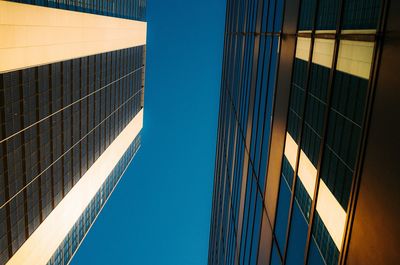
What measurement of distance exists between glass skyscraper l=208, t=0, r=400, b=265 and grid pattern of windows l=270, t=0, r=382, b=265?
21 millimetres

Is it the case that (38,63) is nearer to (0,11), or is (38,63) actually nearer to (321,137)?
(0,11)

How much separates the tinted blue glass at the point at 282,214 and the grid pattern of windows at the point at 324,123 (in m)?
0.03

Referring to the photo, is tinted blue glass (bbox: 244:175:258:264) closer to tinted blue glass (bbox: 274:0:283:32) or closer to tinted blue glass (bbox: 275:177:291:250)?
tinted blue glass (bbox: 275:177:291:250)

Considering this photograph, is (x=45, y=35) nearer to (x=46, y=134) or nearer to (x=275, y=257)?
(x=46, y=134)

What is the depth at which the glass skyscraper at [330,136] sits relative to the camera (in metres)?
6.50

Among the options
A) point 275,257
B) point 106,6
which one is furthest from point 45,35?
point 275,257

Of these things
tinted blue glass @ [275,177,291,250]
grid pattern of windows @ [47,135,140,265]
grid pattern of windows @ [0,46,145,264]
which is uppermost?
tinted blue glass @ [275,177,291,250]

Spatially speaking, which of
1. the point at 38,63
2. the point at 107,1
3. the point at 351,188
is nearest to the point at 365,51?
the point at 351,188

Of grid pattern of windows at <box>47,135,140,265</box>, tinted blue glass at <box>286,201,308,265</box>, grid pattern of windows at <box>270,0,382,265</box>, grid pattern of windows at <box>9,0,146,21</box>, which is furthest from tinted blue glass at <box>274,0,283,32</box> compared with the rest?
grid pattern of windows at <box>47,135,140,265</box>

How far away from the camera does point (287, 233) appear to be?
40.3ft

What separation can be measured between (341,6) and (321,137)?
2.81 meters

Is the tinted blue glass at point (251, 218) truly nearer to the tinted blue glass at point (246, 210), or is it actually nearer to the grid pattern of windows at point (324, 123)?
the tinted blue glass at point (246, 210)

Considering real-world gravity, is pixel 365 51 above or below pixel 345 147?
above

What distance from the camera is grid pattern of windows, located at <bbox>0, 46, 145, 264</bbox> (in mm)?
30578
